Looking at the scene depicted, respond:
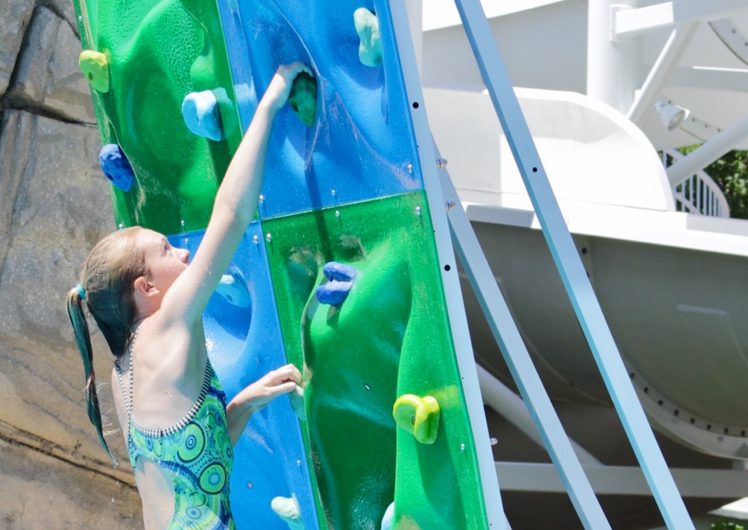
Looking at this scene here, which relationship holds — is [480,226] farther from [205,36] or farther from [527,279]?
[205,36]

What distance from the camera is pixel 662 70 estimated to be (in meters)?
5.05

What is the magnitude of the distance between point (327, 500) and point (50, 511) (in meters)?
2.53

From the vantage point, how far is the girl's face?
3160 mm

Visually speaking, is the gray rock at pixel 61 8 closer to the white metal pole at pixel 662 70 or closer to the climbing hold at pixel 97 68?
the climbing hold at pixel 97 68

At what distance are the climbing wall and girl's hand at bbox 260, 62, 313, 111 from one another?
3 centimetres

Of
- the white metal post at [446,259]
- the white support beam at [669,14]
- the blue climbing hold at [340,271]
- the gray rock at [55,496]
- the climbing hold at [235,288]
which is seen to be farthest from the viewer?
the gray rock at [55,496]

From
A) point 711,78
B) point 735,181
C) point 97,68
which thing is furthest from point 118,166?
point 735,181

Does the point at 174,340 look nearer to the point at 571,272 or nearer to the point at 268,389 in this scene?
the point at 268,389

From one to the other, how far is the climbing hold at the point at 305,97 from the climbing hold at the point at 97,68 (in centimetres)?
97

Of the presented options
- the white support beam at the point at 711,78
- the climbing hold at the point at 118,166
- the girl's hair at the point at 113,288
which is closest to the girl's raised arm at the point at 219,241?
the girl's hair at the point at 113,288

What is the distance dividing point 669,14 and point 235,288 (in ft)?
6.94

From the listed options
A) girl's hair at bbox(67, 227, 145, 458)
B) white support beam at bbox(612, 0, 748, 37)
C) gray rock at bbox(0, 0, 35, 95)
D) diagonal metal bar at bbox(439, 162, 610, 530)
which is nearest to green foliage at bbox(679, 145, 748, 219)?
white support beam at bbox(612, 0, 748, 37)

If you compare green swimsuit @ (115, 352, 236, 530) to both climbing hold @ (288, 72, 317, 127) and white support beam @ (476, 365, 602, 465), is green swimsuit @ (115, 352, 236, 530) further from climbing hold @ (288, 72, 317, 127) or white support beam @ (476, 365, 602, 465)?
white support beam @ (476, 365, 602, 465)

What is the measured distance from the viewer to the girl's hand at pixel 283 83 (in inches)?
127
